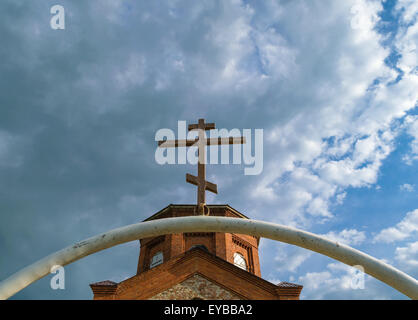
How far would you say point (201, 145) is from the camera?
687cm

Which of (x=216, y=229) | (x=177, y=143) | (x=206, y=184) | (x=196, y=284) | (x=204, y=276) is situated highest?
(x=177, y=143)

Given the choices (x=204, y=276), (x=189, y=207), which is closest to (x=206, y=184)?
(x=204, y=276)

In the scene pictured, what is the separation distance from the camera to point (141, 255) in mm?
19250

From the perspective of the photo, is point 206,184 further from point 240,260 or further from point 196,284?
point 240,260

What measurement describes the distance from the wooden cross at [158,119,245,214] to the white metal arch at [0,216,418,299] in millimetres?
996

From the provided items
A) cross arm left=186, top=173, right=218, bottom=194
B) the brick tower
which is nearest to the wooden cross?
cross arm left=186, top=173, right=218, bottom=194

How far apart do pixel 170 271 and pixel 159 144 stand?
811cm

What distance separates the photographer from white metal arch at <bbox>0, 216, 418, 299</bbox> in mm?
4246

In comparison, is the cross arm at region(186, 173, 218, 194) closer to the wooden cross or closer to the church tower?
the wooden cross

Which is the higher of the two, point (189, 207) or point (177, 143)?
point (189, 207)

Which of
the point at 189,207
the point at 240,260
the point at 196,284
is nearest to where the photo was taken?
the point at 196,284

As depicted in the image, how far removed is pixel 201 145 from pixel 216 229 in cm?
241
